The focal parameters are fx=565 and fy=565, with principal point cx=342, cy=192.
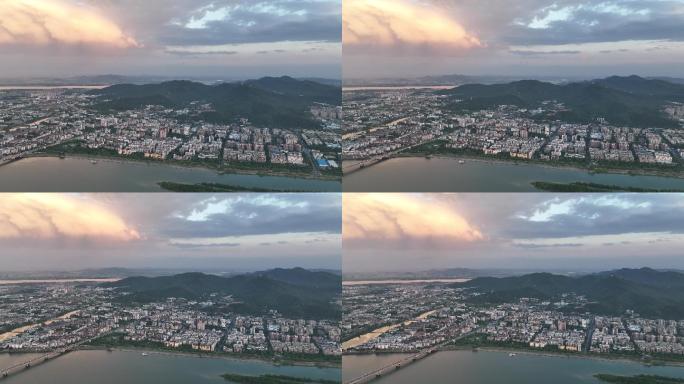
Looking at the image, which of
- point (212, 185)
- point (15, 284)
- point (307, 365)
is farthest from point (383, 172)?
point (15, 284)

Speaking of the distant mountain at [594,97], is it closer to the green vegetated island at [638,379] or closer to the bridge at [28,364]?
the green vegetated island at [638,379]

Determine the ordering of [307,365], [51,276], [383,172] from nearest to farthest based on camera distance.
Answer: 1. [383,172]
2. [307,365]
3. [51,276]

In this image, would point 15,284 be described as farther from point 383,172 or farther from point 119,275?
point 383,172

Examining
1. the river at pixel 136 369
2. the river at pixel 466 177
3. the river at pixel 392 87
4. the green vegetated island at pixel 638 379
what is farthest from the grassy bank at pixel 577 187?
the river at pixel 136 369

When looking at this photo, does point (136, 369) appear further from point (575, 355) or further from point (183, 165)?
point (575, 355)

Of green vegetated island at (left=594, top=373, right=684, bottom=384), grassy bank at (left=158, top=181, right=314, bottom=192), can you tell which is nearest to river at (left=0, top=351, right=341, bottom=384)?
grassy bank at (left=158, top=181, right=314, bottom=192)

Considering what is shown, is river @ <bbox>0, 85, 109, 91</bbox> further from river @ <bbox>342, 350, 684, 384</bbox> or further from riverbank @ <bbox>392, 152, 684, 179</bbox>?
river @ <bbox>342, 350, 684, 384</bbox>

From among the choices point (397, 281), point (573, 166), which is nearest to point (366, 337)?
point (397, 281)
